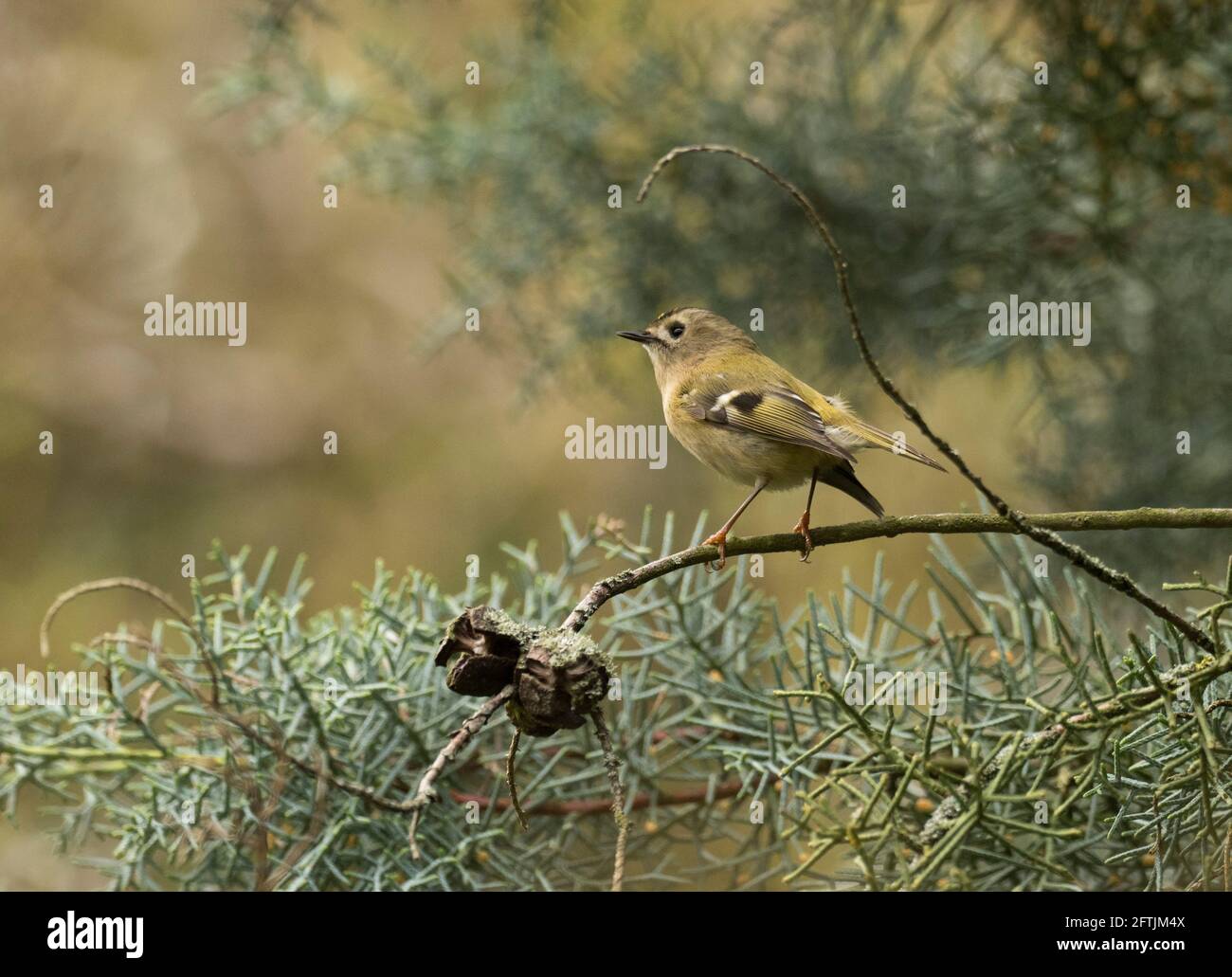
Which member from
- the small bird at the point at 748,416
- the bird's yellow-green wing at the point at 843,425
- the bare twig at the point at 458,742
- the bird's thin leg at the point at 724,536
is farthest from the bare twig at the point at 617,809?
the bird's yellow-green wing at the point at 843,425

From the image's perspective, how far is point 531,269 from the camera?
2.34 m

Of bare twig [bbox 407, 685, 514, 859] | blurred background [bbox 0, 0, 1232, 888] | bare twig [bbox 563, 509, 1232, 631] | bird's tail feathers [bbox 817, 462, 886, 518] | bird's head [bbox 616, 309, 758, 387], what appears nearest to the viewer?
bare twig [bbox 407, 685, 514, 859]

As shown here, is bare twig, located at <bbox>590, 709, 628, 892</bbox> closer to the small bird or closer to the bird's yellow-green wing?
the small bird

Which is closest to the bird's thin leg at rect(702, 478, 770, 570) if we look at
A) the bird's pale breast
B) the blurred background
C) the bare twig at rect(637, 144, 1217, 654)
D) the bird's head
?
the bird's pale breast

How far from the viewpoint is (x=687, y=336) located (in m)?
1.84

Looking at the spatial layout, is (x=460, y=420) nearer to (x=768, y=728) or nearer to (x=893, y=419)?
(x=893, y=419)

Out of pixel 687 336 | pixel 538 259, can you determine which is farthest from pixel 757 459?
pixel 538 259

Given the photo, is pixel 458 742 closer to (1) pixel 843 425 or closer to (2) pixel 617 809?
(2) pixel 617 809

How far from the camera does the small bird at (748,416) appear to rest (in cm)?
158

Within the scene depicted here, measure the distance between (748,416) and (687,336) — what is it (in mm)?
248

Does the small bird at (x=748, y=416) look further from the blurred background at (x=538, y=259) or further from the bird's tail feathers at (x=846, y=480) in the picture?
the blurred background at (x=538, y=259)

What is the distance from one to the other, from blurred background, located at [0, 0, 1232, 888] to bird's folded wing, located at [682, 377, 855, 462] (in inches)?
16.5

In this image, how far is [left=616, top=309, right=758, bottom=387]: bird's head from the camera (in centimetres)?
181

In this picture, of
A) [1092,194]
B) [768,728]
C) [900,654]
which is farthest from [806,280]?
[768,728]
